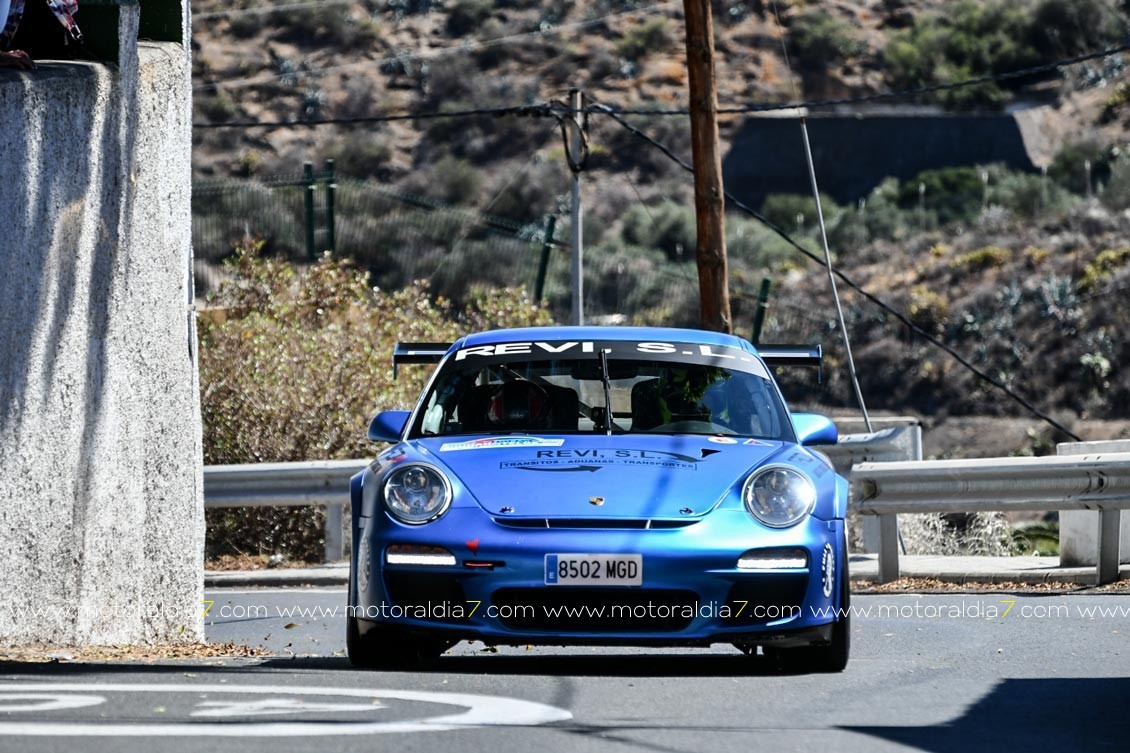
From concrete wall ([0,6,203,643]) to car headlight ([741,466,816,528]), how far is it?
3428 mm

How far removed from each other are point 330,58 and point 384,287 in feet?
97.3

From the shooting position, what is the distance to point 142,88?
9.96 metres

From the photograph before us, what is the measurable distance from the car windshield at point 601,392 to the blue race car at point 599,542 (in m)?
0.04

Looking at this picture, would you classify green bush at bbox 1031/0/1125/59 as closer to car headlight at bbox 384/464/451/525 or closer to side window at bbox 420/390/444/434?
side window at bbox 420/390/444/434

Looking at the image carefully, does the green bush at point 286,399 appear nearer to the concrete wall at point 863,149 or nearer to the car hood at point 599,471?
the car hood at point 599,471

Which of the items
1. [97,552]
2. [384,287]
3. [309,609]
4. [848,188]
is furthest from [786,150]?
[97,552]

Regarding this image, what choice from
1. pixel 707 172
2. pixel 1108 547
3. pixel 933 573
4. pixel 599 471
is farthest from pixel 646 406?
pixel 707 172

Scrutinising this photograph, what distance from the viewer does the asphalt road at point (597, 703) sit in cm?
567

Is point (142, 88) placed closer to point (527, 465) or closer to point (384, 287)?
point (527, 465)

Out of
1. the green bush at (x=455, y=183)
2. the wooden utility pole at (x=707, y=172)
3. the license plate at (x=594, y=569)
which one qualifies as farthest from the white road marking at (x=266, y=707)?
the green bush at (x=455, y=183)

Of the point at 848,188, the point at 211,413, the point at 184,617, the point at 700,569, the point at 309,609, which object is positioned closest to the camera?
the point at 700,569

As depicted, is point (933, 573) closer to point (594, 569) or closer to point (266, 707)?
point (594, 569)

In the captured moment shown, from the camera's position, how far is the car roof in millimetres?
9000

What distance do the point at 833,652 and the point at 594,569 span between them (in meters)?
1.10
